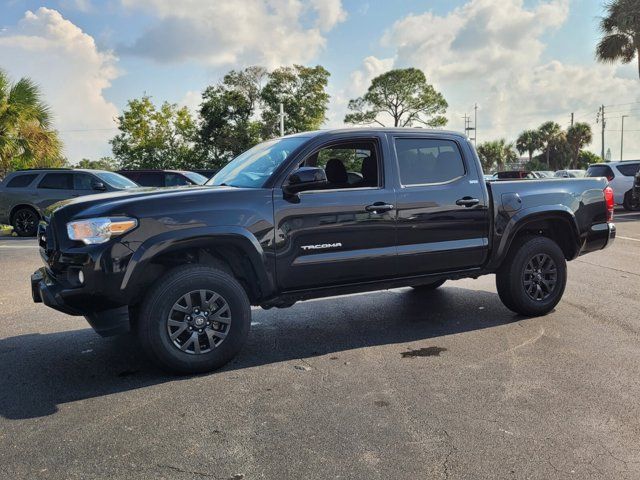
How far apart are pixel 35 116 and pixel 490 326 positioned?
1621cm

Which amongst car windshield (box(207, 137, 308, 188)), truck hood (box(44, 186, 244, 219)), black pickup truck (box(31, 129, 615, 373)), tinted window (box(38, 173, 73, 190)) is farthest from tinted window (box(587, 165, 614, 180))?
truck hood (box(44, 186, 244, 219))

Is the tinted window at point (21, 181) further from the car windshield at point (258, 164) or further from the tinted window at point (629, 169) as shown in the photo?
the tinted window at point (629, 169)

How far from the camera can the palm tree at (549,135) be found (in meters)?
68.4

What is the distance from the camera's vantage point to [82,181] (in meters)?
13.2

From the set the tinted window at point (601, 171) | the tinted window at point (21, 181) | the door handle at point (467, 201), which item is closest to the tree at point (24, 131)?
the tinted window at point (21, 181)

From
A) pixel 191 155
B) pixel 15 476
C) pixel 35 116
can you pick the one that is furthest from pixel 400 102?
pixel 15 476

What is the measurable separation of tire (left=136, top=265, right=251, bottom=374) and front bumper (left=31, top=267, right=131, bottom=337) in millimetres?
134

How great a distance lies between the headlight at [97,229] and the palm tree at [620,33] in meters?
26.7

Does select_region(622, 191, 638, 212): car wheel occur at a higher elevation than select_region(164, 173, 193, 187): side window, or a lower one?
lower

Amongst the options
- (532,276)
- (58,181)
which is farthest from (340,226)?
(58,181)

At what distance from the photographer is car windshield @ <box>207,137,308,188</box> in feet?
15.2

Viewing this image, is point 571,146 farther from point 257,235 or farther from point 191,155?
point 257,235

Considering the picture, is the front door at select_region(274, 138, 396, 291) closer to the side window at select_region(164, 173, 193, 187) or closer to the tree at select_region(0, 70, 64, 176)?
the side window at select_region(164, 173, 193, 187)

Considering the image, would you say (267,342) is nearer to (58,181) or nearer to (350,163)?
(350,163)
